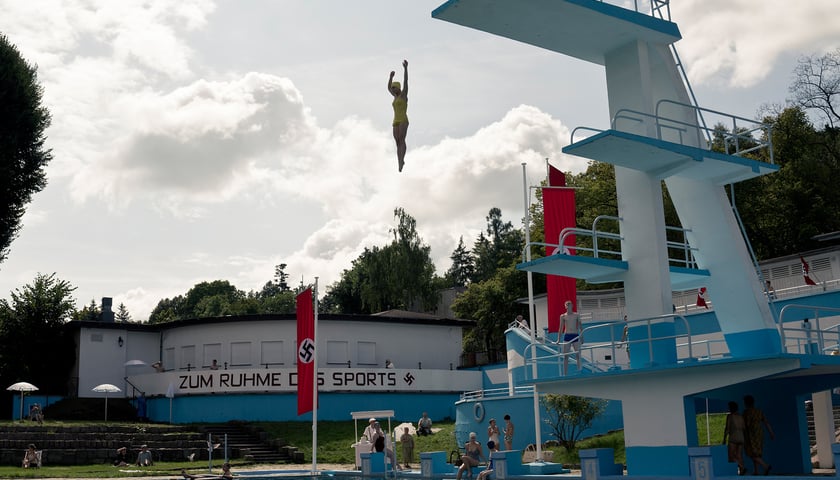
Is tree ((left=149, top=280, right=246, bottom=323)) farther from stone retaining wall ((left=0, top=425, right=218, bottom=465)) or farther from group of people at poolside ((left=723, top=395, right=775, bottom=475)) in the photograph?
group of people at poolside ((left=723, top=395, right=775, bottom=475))

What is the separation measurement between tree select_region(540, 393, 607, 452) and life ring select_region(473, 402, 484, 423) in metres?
3.33

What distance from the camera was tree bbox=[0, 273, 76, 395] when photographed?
4778 centimetres

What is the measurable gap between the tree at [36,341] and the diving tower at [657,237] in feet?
119

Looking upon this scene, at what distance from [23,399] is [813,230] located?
4678 cm

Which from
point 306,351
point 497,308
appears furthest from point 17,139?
point 497,308

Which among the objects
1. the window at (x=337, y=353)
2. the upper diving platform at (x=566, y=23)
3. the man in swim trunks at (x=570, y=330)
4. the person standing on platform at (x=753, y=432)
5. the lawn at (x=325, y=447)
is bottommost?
the lawn at (x=325, y=447)

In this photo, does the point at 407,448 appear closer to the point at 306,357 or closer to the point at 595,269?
the point at 306,357

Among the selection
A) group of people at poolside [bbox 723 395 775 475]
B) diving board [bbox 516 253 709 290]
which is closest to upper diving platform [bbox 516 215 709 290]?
diving board [bbox 516 253 709 290]

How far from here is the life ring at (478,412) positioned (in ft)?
111

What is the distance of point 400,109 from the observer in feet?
65.0

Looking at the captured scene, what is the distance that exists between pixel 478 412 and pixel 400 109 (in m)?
17.7

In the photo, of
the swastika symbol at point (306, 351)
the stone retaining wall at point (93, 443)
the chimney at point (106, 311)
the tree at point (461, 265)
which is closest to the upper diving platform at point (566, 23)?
the swastika symbol at point (306, 351)

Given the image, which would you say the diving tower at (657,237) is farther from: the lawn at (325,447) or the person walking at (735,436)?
the lawn at (325,447)

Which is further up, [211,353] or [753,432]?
[211,353]
